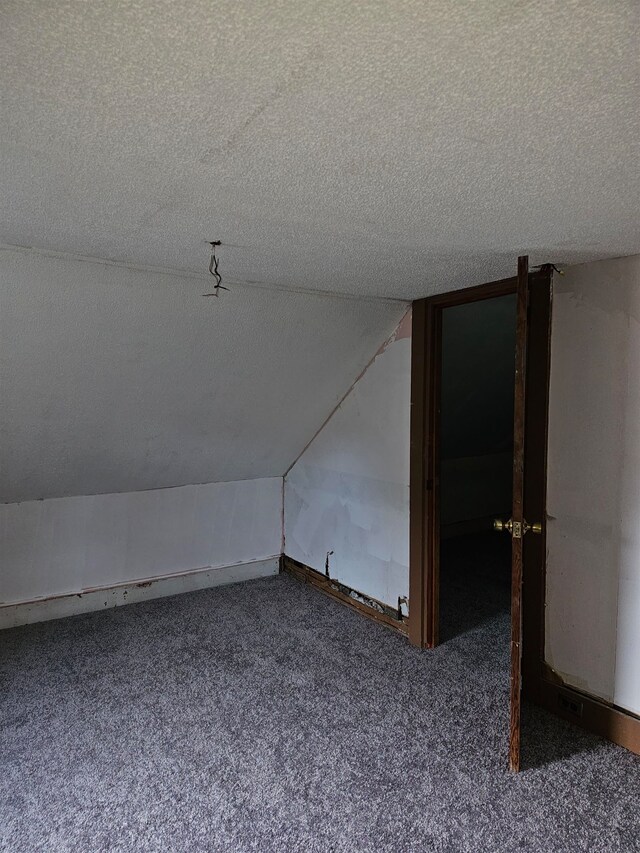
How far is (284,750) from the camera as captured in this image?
2.10 meters

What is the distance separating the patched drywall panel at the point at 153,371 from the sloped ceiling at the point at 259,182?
0.01m

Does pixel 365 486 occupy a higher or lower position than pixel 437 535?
higher

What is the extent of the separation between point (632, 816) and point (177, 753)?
1542 millimetres

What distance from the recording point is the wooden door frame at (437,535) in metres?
2.27

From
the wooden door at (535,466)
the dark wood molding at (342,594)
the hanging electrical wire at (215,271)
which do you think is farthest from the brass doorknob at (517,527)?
the hanging electrical wire at (215,271)

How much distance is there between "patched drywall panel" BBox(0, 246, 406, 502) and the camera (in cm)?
223

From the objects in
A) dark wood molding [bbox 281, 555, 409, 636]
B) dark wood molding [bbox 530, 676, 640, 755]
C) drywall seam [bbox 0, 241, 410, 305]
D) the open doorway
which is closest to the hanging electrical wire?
drywall seam [bbox 0, 241, 410, 305]

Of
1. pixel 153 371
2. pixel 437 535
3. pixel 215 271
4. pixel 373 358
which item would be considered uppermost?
pixel 215 271

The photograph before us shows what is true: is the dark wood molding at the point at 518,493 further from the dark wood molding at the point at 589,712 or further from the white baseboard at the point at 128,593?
the white baseboard at the point at 128,593

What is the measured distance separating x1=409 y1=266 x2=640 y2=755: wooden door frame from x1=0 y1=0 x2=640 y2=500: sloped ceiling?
0.62 ft

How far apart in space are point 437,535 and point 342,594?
89cm

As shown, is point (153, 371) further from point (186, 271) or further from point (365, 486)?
point (365, 486)

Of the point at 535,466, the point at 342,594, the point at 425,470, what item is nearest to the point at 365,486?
the point at 425,470

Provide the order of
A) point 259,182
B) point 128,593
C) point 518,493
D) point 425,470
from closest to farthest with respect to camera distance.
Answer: point 259,182 < point 518,493 < point 425,470 < point 128,593
